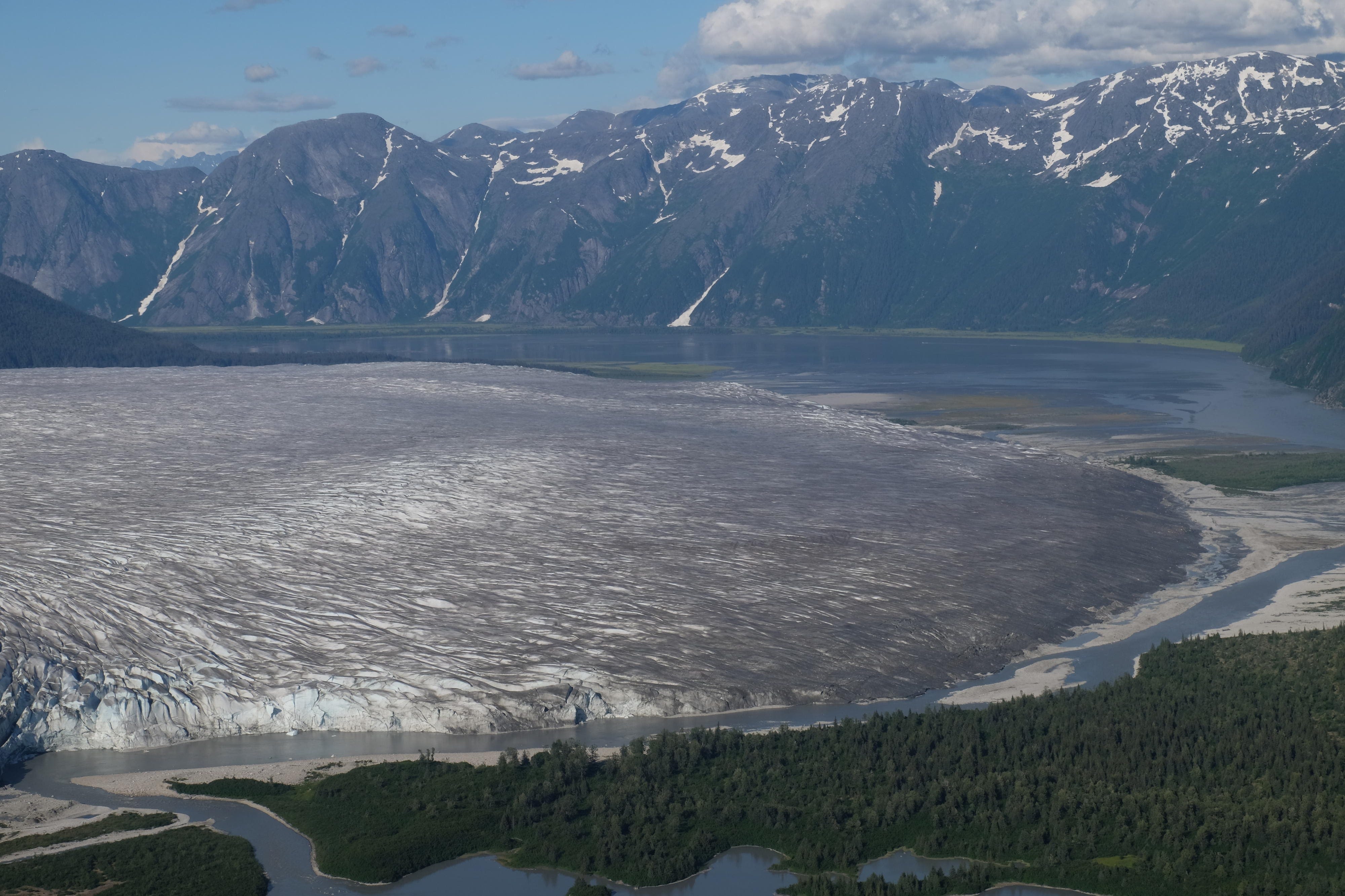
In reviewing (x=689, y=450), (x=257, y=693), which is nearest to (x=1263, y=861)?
(x=257, y=693)

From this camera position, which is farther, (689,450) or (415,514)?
(689,450)

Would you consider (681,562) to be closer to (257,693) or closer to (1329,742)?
(257,693)

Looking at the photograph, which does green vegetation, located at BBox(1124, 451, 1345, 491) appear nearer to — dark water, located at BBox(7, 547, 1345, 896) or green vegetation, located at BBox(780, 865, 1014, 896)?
dark water, located at BBox(7, 547, 1345, 896)

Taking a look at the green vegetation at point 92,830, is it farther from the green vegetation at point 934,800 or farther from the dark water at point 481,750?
the green vegetation at point 934,800

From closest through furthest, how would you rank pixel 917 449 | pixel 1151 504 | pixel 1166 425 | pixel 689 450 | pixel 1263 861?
pixel 1263 861
pixel 1151 504
pixel 689 450
pixel 917 449
pixel 1166 425

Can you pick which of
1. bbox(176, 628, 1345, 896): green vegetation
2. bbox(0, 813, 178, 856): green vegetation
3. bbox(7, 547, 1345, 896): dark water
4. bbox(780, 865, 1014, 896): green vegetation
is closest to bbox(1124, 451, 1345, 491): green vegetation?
bbox(7, 547, 1345, 896): dark water

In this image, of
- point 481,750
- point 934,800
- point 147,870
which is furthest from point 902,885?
point 147,870

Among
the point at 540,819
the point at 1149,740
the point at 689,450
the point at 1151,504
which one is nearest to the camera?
the point at 540,819
